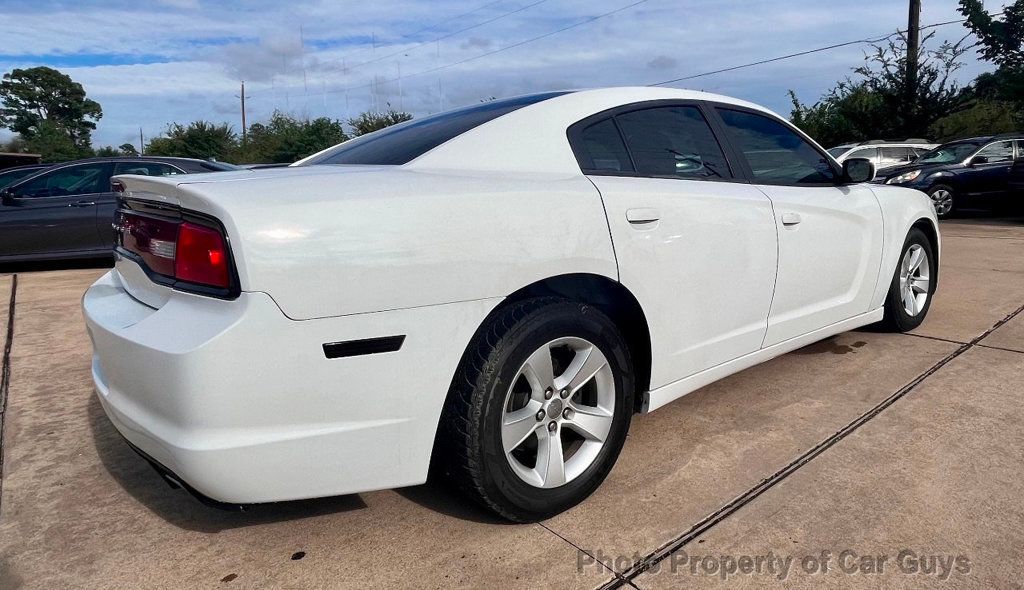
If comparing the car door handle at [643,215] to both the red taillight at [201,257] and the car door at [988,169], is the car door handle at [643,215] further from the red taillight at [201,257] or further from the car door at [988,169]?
the car door at [988,169]

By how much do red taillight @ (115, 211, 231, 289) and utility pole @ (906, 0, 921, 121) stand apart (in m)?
23.9

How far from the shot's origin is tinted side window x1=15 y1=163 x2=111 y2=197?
7988 mm

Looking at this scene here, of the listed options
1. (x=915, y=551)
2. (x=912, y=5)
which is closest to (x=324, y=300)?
(x=915, y=551)

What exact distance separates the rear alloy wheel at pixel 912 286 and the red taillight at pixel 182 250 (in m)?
3.71

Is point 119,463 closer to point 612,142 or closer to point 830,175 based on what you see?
point 612,142

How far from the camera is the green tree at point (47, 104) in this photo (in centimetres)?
7744

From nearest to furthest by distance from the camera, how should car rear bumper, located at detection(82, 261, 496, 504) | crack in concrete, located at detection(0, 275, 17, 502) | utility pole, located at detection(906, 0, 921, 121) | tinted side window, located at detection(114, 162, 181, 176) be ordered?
car rear bumper, located at detection(82, 261, 496, 504) → crack in concrete, located at detection(0, 275, 17, 502) → tinted side window, located at detection(114, 162, 181, 176) → utility pole, located at detection(906, 0, 921, 121)

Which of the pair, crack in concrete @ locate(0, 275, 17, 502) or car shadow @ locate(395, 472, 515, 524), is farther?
crack in concrete @ locate(0, 275, 17, 502)

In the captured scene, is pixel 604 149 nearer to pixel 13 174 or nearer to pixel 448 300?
pixel 448 300

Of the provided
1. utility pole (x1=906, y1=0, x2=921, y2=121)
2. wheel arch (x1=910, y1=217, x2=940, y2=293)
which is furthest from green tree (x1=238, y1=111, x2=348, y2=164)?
wheel arch (x1=910, y1=217, x2=940, y2=293)

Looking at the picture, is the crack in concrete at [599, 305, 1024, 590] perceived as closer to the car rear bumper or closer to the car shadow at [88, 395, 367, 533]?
the car rear bumper

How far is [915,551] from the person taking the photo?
200 cm

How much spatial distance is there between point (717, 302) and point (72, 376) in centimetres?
358

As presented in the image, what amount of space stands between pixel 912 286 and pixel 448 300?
363 cm
